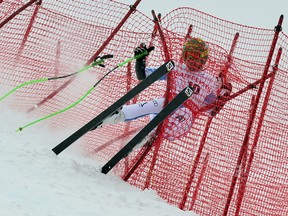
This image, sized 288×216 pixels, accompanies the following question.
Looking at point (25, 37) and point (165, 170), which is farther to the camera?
point (25, 37)

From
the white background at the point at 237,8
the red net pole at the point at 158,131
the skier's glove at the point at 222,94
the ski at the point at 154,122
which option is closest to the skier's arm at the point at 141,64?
the red net pole at the point at 158,131

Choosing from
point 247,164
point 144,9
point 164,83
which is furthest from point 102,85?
point 144,9

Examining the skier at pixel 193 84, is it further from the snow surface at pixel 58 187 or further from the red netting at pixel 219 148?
the snow surface at pixel 58 187

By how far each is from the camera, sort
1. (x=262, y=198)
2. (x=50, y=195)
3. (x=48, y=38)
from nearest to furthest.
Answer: (x=50, y=195) → (x=262, y=198) → (x=48, y=38)

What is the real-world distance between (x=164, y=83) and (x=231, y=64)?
3.03 ft

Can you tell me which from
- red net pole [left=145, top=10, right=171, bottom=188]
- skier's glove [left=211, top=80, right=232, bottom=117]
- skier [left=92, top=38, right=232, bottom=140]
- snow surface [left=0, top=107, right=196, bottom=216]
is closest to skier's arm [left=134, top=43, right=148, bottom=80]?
skier [left=92, top=38, right=232, bottom=140]

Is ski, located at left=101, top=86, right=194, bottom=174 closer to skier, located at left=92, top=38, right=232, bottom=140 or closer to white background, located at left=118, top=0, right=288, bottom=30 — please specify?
skier, located at left=92, top=38, right=232, bottom=140

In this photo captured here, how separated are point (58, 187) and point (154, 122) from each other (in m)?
1.26

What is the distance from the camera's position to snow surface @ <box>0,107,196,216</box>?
5.96 meters

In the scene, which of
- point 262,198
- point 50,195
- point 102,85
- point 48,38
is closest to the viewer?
point 50,195

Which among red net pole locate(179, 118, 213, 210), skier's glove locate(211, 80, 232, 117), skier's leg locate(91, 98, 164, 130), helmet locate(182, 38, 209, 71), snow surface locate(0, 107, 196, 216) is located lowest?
snow surface locate(0, 107, 196, 216)

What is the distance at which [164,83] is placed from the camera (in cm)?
819

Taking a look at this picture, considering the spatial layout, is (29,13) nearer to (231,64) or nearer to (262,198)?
(231,64)

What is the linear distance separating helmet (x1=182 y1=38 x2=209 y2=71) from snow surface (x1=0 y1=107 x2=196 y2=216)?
1445 mm
